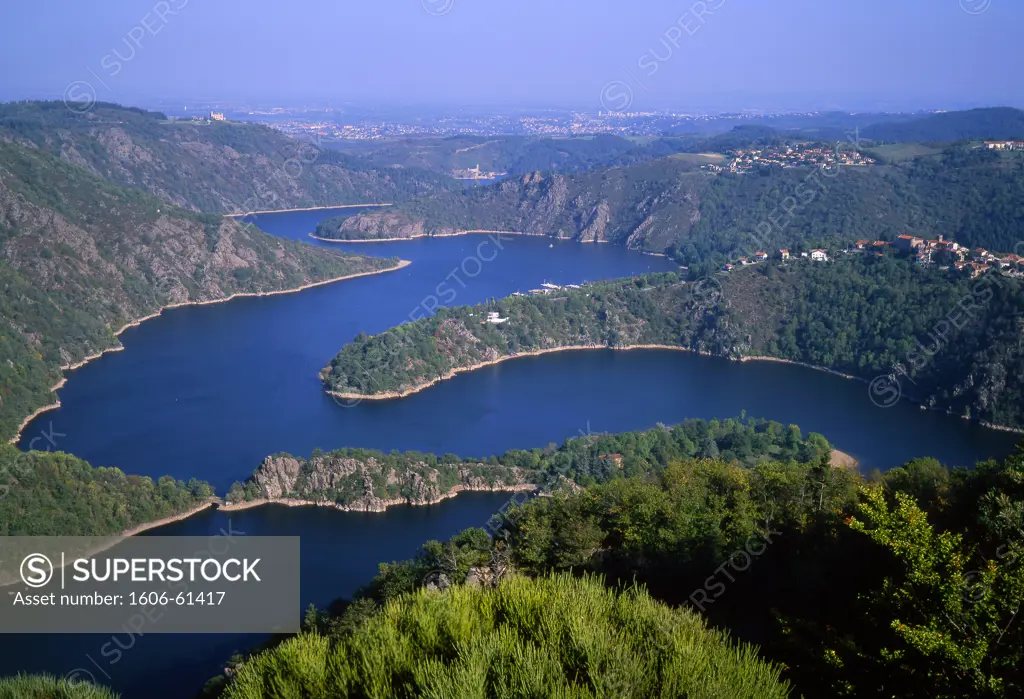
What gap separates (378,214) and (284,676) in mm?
66174

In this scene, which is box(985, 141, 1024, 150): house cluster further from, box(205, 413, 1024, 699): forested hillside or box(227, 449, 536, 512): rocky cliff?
box(205, 413, 1024, 699): forested hillside

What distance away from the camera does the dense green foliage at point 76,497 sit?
19094 millimetres

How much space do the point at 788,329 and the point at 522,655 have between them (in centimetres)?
3378

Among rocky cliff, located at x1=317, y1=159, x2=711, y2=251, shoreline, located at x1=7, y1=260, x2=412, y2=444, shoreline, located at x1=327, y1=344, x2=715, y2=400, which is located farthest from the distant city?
shoreline, located at x1=327, y1=344, x2=715, y2=400

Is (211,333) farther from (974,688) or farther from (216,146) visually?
(216,146)

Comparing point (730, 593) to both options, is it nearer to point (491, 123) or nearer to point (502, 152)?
point (502, 152)

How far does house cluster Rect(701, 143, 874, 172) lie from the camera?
6195cm

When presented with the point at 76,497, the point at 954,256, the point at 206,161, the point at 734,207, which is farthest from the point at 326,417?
the point at 206,161

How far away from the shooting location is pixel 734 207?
62812 mm

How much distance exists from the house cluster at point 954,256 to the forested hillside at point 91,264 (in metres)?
31.1

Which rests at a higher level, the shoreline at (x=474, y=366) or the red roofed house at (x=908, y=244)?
the red roofed house at (x=908, y=244)

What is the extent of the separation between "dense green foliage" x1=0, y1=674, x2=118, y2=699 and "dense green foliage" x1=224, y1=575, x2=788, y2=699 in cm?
129

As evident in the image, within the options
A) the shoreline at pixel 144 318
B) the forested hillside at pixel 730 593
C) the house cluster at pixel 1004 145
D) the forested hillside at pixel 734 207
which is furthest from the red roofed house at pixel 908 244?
the shoreline at pixel 144 318

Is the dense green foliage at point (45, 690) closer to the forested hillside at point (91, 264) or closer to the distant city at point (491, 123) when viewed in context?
the forested hillside at point (91, 264)
